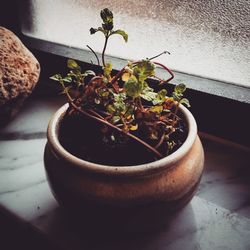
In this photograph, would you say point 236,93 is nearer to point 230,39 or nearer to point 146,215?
point 230,39

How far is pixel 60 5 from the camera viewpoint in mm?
1062

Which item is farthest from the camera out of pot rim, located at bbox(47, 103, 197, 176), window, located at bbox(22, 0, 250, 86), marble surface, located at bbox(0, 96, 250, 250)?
window, located at bbox(22, 0, 250, 86)

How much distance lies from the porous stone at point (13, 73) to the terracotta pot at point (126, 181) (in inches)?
12.8

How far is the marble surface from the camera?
728mm

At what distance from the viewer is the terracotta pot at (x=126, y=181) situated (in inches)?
22.7

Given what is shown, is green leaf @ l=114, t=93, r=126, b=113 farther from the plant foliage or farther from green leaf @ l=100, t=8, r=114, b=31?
green leaf @ l=100, t=8, r=114, b=31

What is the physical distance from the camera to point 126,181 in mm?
579

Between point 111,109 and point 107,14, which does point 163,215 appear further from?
point 107,14

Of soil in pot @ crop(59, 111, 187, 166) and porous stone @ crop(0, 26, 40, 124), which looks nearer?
soil in pot @ crop(59, 111, 187, 166)

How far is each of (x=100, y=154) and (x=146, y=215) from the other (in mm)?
139

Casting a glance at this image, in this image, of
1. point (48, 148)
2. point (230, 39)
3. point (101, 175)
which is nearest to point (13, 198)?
point (48, 148)

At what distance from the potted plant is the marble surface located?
8 centimetres

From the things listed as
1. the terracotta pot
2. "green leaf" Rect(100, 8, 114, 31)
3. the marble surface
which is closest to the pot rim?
the terracotta pot

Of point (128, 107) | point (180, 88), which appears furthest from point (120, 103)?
point (180, 88)
